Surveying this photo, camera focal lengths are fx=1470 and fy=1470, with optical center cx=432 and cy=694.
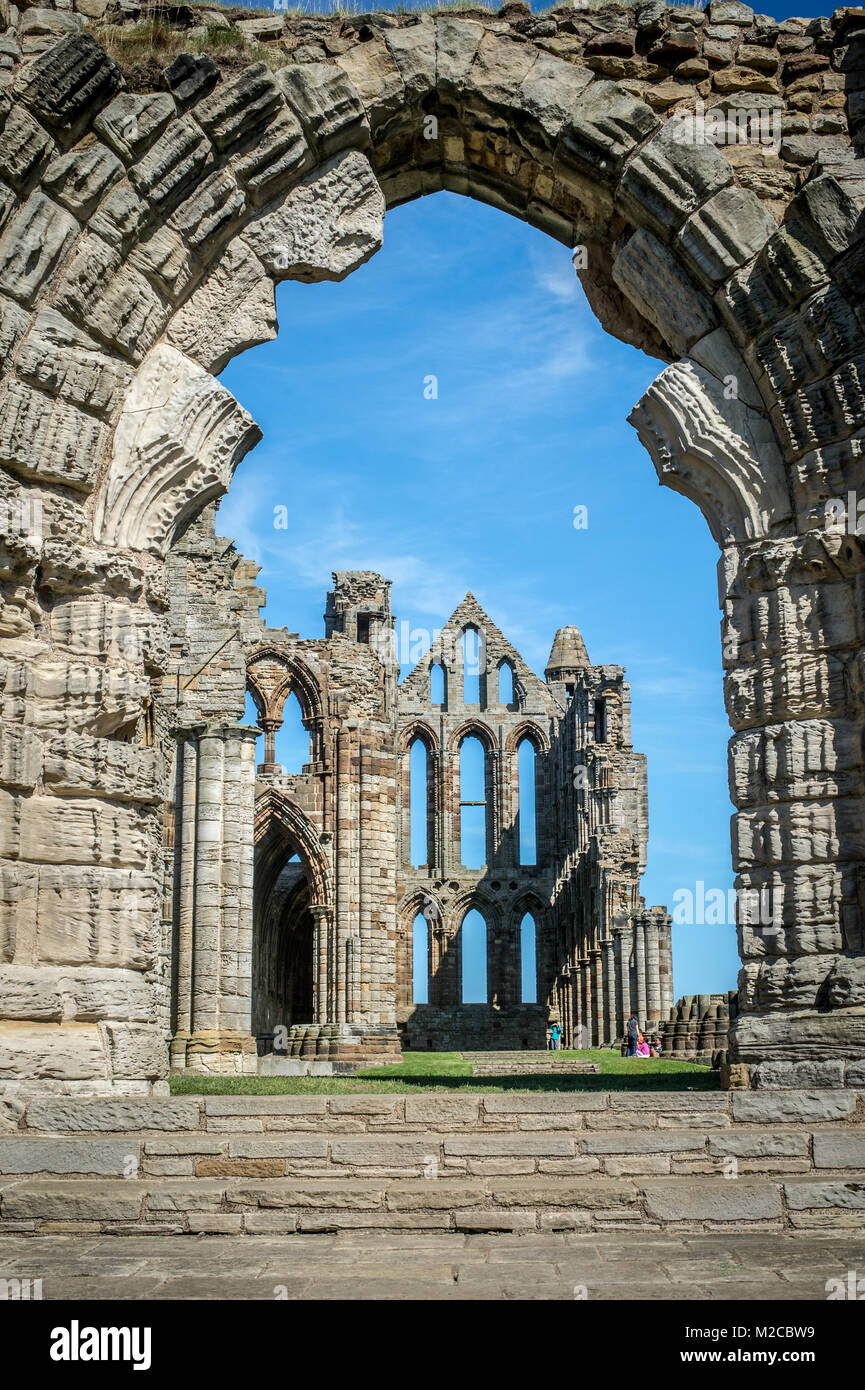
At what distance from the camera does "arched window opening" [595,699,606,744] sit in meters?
41.8

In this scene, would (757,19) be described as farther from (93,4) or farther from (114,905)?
(114,905)

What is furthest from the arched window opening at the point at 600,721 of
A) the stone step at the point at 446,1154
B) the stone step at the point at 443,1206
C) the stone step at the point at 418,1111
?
the stone step at the point at 443,1206

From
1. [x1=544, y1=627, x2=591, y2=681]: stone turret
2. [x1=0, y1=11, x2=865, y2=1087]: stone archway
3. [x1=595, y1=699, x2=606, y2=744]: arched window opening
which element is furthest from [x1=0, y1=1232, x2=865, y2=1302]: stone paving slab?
[x1=544, y1=627, x2=591, y2=681]: stone turret

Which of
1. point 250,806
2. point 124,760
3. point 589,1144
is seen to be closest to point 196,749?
point 250,806

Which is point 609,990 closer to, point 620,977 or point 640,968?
point 620,977

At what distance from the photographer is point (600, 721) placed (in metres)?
42.4

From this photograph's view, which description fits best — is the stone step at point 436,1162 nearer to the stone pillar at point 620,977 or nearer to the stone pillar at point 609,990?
the stone pillar at point 620,977

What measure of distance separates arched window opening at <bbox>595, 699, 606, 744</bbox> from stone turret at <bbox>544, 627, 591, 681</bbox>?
10514 millimetres

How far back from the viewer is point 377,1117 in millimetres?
7152

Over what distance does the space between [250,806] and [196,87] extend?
48.1ft

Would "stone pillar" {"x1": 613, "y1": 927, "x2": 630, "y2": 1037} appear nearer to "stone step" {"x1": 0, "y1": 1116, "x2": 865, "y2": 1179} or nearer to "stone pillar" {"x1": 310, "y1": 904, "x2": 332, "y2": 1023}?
"stone pillar" {"x1": 310, "y1": 904, "x2": 332, "y2": 1023}

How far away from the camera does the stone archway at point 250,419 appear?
7910 mm

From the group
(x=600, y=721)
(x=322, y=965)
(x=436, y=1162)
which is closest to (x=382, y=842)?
(x=322, y=965)

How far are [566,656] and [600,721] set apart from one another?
502 inches
